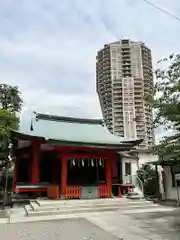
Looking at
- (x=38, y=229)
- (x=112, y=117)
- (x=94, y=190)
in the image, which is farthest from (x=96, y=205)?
(x=112, y=117)

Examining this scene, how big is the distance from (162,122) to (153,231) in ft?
11.4

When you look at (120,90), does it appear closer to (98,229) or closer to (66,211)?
(66,211)

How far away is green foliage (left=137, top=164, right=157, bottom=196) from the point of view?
2000 cm

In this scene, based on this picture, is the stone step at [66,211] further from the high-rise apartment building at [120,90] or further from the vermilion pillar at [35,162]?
the high-rise apartment building at [120,90]

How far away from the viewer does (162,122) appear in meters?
8.93

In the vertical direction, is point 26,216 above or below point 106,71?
below

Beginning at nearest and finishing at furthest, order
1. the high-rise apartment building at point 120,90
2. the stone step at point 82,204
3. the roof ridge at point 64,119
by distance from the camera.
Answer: the stone step at point 82,204
the roof ridge at point 64,119
the high-rise apartment building at point 120,90

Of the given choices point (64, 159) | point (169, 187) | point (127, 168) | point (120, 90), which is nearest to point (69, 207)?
point (64, 159)

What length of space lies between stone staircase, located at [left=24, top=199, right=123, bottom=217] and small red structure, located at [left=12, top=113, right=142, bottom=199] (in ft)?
4.62

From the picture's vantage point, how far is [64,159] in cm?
1545

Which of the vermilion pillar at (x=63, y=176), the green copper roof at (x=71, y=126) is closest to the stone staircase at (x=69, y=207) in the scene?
the vermilion pillar at (x=63, y=176)

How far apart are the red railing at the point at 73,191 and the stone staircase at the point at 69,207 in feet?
3.47

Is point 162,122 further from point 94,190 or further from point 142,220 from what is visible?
point 94,190

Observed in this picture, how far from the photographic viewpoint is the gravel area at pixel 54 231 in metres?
7.41
